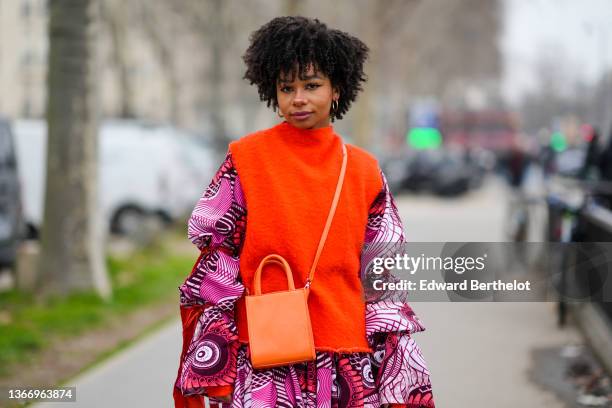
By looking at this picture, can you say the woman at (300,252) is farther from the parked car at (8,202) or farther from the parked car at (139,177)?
the parked car at (139,177)

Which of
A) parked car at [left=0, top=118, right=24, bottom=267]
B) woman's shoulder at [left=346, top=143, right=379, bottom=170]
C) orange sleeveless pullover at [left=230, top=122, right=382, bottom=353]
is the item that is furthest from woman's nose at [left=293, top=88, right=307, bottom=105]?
parked car at [left=0, top=118, right=24, bottom=267]

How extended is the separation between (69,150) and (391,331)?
6.08 meters

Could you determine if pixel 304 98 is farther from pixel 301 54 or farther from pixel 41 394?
pixel 41 394

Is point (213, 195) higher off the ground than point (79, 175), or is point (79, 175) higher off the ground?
point (79, 175)

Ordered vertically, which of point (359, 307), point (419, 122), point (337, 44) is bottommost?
point (359, 307)

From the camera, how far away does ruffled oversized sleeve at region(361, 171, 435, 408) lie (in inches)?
115

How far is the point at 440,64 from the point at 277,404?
5832 cm

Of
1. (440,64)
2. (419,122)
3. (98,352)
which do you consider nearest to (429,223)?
(98,352)

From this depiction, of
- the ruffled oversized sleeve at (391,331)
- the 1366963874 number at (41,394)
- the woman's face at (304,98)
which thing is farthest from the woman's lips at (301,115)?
the 1366963874 number at (41,394)

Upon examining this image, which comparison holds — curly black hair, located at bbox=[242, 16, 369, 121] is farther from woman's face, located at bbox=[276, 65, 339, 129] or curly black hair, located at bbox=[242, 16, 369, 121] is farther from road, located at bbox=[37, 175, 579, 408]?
road, located at bbox=[37, 175, 579, 408]

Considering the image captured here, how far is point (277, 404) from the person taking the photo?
283 cm

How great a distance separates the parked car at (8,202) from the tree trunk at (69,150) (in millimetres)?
475

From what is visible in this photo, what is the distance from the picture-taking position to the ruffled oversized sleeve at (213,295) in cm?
288

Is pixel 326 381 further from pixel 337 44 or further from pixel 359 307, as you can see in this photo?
pixel 337 44
